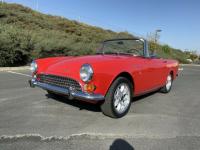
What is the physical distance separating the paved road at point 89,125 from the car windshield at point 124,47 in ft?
3.92

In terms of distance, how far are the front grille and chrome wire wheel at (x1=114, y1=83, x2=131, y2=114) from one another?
2.41ft

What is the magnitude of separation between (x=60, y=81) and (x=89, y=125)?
959 mm

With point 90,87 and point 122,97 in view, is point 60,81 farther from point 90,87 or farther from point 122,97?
point 122,97

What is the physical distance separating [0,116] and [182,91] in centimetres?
571

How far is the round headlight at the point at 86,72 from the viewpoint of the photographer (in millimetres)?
4367

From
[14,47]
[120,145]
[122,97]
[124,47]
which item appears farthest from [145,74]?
[14,47]

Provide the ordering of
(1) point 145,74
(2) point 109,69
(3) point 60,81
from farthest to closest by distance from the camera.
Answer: (1) point 145,74 < (3) point 60,81 < (2) point 109,69

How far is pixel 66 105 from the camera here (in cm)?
550

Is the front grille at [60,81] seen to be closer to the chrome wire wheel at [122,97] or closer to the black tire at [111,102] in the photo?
the black tire at [111,102]

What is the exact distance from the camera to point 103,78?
4.46 meters

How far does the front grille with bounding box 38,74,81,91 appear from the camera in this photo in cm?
452

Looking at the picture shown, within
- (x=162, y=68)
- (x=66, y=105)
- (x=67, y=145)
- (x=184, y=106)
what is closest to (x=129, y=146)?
(x=67, y=145)

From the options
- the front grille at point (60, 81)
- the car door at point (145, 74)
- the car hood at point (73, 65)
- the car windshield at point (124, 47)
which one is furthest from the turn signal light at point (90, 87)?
the car windshield at point (124, 47)

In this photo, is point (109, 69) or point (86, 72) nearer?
point (86, 72)
